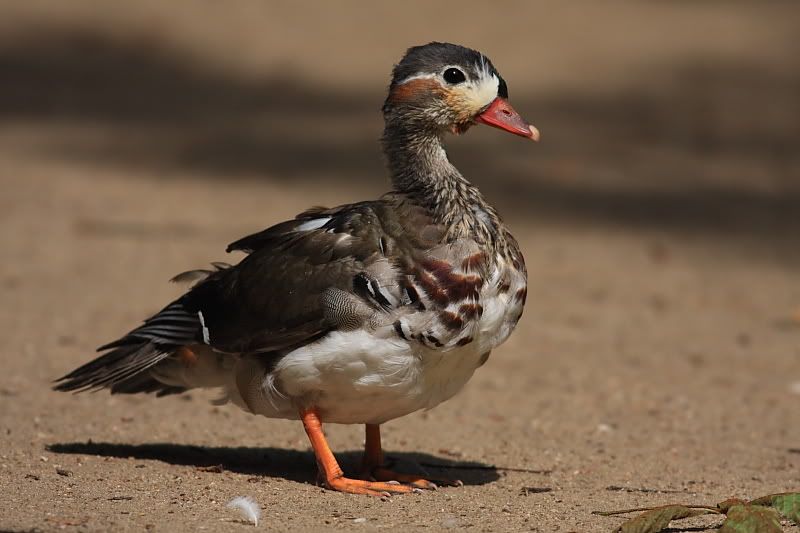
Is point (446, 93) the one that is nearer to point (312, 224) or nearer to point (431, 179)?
point (431, 179)

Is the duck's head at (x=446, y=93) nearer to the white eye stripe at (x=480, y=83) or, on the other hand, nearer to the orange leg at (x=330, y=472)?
the white eye stripe at (x=480, y=83)

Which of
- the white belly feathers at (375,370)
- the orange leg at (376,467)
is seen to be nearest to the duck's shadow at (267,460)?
the orange leg at (376,467)

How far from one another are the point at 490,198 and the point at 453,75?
6424 millimetres

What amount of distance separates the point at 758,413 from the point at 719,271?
3.22 m

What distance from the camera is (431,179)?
493 centimetres

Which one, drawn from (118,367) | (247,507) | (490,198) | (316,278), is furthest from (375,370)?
(490,198)

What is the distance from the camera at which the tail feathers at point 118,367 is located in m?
5.27

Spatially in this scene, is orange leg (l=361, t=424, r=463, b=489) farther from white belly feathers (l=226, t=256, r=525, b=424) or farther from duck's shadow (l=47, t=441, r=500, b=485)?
white belly feathers (l=226, t=256, r=525, b=424)

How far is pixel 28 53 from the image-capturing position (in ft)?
50.1

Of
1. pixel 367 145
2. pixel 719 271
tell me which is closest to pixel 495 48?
pixel 367 145

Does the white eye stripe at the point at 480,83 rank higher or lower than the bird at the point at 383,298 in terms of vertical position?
higher

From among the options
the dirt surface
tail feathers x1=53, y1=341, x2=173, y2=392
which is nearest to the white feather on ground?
the dirt surface

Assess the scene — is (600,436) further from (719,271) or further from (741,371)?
(719,271)

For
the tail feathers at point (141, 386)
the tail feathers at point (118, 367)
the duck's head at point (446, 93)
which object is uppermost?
the duck's head at point (446, 93)
